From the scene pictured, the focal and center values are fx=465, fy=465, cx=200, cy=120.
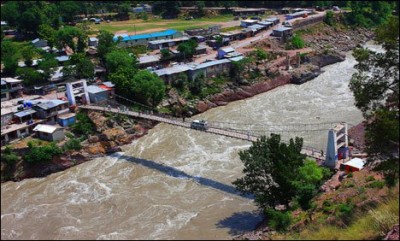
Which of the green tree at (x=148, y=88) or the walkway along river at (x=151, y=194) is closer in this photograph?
the walkway along river at (x=151, y=194)

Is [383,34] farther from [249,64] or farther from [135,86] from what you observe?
[249,64]

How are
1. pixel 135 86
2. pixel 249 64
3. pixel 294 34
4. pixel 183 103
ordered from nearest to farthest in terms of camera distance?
pixel 135 86 < pixel 183 103 < pixel 249 64 < pixel 294 34

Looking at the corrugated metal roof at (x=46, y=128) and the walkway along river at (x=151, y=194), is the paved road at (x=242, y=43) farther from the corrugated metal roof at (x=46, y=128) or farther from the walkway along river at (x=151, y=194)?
the corrugated metal roof at (x=46, y=128)

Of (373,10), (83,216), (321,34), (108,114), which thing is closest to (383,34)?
(83,216)

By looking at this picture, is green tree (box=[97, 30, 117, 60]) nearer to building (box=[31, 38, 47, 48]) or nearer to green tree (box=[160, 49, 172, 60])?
green tree (box=[160, 49, 172, 60])

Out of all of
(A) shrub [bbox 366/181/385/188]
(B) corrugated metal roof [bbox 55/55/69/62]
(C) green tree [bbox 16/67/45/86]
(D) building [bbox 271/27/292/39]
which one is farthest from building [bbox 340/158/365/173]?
(D) building [bbox 271/27/292/39]

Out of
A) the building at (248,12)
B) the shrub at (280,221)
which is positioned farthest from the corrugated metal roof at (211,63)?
the building at (248,12)

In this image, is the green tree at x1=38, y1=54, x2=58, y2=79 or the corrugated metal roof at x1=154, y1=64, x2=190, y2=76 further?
the corrugated metal roof at x1=154, y1=64, x2=190, y2=76
